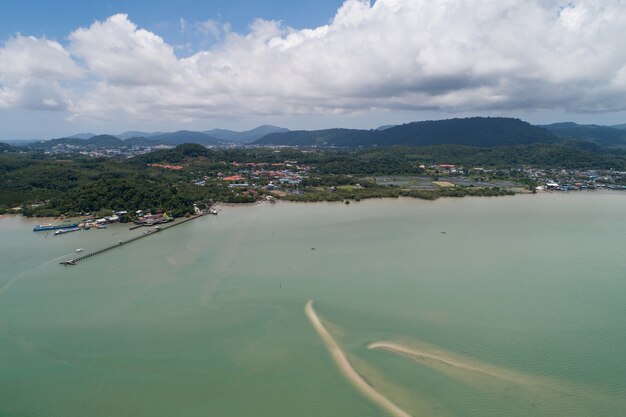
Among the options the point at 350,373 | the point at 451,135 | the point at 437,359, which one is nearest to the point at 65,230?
the point at 350,373

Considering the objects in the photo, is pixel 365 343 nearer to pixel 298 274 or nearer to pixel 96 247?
pixel 298 274

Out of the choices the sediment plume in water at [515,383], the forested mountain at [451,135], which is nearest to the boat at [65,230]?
the sediment plume in water at [515,383]

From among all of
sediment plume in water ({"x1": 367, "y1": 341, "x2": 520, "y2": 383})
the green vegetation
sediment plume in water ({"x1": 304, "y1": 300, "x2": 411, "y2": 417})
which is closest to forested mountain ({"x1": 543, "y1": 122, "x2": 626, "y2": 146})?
the green vegetation

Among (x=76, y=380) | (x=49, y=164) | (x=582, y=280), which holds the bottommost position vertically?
(x=76, y=380)

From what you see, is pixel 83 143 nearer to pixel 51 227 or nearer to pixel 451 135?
pixel 51 227

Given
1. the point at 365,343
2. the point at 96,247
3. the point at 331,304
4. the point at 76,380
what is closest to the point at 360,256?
the point at 331,304

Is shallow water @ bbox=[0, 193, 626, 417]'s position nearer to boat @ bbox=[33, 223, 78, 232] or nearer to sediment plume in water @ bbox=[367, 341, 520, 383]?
sediment plume in water @ bbox=[367, 341, 520, 383]

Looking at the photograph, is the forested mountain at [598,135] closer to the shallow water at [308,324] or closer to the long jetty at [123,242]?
the shallow water at [308,324]
